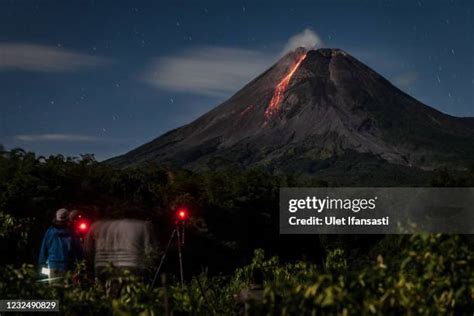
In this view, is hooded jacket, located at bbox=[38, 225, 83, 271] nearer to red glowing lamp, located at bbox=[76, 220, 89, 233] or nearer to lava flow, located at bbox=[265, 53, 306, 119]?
red glowing lamp, located at bbox=[76, 220, 89, 233]

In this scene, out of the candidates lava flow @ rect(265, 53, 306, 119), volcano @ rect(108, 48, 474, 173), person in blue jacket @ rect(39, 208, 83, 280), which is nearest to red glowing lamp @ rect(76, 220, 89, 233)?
person in blue jacket @ rect(39, 208, 83, 280)

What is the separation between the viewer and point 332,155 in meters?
129

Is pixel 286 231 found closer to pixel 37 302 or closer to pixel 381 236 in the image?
pixel 381 236

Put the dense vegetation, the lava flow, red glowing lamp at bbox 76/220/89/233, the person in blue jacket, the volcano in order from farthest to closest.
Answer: the lava flow < the volcano < red glowing lamp at bbox 76/220/89/233 < the person in blue jacket < the dense vegetation

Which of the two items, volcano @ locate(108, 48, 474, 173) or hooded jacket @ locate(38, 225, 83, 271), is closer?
hooded jacket @ locate(38, 225, 83, 271)

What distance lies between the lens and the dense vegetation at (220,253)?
443 cm

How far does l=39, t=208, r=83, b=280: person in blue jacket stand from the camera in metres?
9.61

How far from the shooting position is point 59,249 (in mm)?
9602

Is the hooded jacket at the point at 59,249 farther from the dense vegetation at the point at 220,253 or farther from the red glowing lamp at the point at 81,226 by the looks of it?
the red glowing lamp at the point at 81,226

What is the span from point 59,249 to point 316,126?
13176 centimetres

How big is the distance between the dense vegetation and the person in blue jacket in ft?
0.86

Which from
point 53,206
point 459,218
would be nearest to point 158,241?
point 53,206

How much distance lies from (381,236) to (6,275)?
Answer: 21.8 meters

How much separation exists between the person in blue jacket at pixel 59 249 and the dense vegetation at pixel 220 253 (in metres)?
0.26
